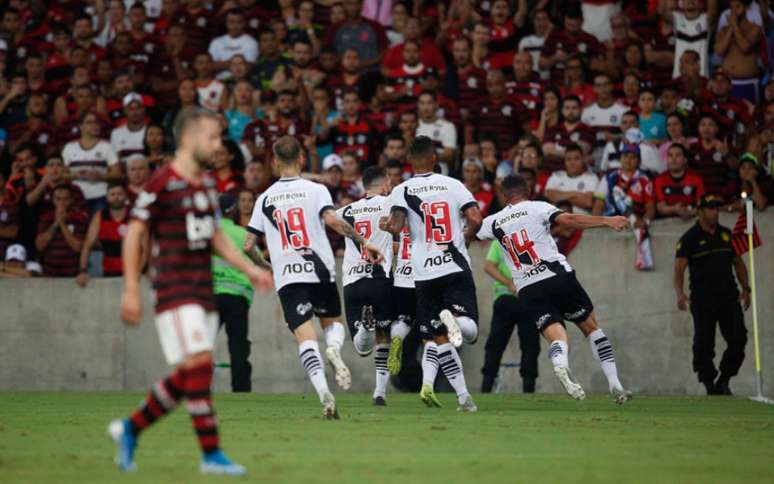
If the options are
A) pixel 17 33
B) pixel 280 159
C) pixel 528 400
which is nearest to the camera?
pixel 280 159

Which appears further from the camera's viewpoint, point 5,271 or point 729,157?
point 5,271

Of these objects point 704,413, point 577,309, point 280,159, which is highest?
point 280,159

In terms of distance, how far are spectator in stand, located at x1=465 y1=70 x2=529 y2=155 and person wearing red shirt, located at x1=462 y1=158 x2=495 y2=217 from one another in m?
1.54

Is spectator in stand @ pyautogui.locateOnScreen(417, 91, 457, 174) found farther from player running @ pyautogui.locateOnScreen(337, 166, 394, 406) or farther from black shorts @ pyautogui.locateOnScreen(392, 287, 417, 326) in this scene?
black shorts @ pyautogui.locateOnScreen(392, 287, 417, 326)

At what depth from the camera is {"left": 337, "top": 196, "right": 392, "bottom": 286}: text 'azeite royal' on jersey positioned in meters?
16.2

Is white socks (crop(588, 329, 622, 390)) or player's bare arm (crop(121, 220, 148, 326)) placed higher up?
player's bare arm (crop(121, 220, 148, 326))

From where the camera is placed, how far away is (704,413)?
14641 mm

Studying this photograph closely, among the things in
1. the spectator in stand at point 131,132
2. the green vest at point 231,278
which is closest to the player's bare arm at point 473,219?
the green vest at point 231,278

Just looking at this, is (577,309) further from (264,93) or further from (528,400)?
(264,93)

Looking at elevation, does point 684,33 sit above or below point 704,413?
above

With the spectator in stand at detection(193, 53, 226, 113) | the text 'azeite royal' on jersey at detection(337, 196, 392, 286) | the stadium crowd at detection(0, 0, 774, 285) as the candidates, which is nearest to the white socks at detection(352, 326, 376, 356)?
the text 'azeite royal' on jersey at detection(337, 196, 392, 286)

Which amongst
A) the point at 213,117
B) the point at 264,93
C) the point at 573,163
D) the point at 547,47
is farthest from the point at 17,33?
the point at 213,117

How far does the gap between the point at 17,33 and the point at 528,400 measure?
1374 centimetres

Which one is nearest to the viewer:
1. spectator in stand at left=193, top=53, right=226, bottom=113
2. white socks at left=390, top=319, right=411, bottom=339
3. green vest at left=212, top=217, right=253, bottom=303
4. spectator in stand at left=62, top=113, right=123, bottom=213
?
white socks at left=390, top=319, right=411, bottom=339
